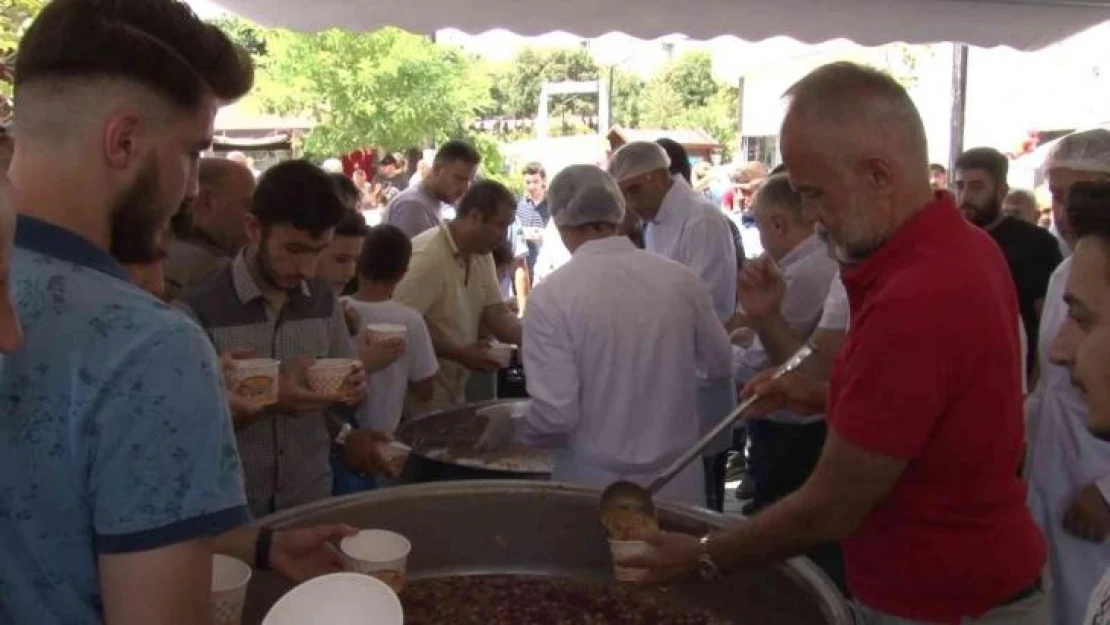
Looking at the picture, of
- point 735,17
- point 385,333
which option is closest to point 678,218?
point 735,17

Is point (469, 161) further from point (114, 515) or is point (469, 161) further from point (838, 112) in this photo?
point (114, 515)

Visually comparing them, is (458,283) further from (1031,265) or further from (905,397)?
(905,397)

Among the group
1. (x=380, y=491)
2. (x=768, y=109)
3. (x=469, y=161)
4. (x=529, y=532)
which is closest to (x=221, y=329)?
(x=380, y=491)

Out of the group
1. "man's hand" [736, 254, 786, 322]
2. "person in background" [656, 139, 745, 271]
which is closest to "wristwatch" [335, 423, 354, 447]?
"man's hand" [736, 254, 786, 322]

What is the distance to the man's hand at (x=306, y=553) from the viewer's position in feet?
5.93

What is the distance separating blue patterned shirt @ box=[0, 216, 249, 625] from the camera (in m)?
0.97

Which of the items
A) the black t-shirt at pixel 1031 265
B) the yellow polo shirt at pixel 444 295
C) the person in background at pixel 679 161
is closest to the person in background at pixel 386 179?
the person in background at pixel 679 161

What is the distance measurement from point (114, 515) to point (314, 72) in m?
16.6

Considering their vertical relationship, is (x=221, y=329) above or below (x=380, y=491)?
above

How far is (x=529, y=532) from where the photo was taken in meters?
2.50

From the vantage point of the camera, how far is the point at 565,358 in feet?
9.95

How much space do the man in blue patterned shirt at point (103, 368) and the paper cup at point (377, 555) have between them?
2.66 ft

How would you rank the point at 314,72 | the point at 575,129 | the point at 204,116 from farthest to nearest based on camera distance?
1. the point at 575,129
2. the point at 314,72
3. the point at 204,116

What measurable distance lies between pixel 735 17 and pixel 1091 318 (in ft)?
12.1
